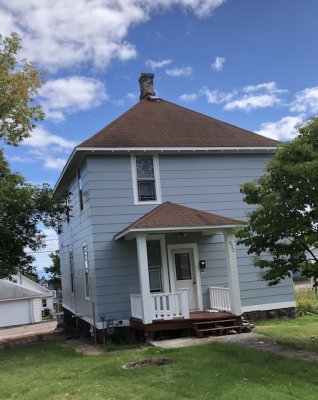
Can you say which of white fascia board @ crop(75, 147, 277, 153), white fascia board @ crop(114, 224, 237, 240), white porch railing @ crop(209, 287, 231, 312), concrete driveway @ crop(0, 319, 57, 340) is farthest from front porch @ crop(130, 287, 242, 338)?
concrete driveway @ crop(0, 319, 57, 340)

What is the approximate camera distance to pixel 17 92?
1145cm

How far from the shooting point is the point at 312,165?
6551 millimetres

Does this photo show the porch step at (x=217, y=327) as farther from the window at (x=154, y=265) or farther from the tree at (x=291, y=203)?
the tree at (x=291, y=203)

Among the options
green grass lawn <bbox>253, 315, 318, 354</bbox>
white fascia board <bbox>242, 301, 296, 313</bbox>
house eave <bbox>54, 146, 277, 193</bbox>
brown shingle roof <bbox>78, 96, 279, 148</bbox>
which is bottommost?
green grass lawn <bbox>253, 315, 318, 354</bbox>

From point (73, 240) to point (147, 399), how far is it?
34.0 feet

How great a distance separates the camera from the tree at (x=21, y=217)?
10889 mm

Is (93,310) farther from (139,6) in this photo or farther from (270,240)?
(139,6)

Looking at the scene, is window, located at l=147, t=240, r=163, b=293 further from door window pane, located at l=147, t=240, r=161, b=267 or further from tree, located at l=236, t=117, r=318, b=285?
tree, located at l=236, t=117, r=318, b=285

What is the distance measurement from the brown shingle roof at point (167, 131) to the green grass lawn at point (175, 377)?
5974mm

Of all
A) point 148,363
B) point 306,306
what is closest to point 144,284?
point 148,363

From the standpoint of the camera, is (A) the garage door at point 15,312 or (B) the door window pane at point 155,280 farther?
(A) the garage door at point 15,312

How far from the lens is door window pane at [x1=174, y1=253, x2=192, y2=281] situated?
11766 millimetres

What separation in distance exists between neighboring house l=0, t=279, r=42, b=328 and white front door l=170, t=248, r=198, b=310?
31222 mm

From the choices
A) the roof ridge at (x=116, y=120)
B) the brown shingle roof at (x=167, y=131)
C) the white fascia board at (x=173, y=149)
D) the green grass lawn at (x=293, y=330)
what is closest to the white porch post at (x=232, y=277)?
the green grass lawn at (x=293, y=330)
